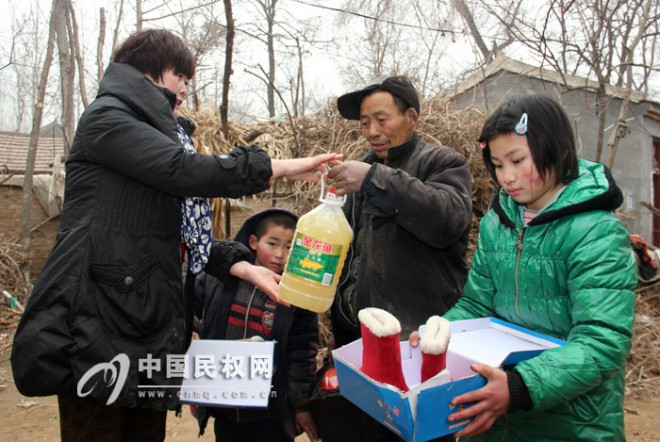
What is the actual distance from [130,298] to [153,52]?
0.95m

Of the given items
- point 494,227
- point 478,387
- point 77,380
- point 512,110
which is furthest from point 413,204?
point 77,380

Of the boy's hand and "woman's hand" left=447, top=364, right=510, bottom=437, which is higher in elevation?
"woman's hand" left=447, top=364, right=510, bottom=437

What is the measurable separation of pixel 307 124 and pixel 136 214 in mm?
4372

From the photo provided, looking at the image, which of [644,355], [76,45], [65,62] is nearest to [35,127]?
[65,62]

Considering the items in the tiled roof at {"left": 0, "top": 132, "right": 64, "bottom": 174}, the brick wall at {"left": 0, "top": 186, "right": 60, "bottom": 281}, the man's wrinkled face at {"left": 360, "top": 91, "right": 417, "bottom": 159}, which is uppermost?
the tiled roof at {"left": 0, "top": 132, "right": 64, "bottom": 174}

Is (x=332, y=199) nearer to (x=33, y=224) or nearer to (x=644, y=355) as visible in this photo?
(x=644, y=355)

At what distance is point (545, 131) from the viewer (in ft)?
4.82

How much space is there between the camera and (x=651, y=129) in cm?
876

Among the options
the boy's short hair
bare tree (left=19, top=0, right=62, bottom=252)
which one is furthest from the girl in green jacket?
bare tree (left=19, top=0, right=62, bottom=252)

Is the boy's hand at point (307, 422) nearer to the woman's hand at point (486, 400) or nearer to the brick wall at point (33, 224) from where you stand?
the woman's hand at point (486, 400)

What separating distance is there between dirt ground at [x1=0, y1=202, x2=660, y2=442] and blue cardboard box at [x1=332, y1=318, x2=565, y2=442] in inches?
94.8

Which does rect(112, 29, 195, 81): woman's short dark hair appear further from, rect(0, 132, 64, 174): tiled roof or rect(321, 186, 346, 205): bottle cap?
rect(0, 132, 64, 174): tiled roof

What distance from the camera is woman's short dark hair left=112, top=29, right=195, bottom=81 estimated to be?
185 cm

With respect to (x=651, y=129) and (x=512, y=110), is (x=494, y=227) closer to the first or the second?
(x=512, y=110)
